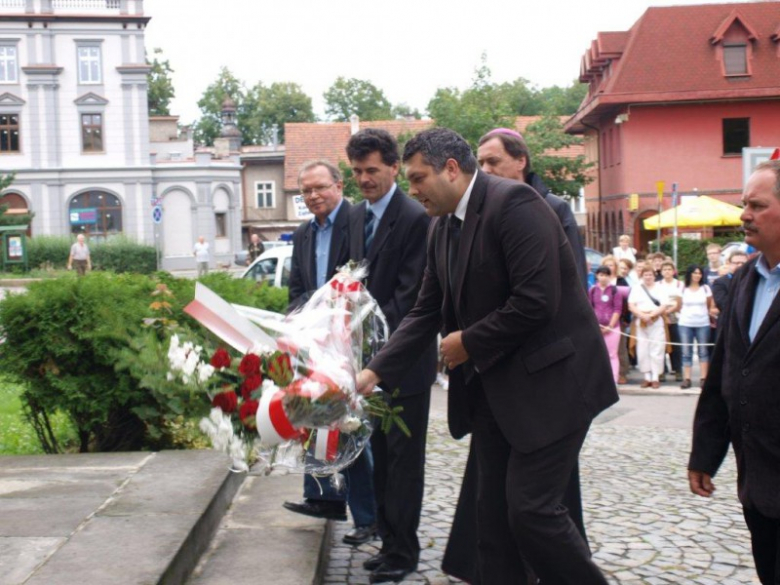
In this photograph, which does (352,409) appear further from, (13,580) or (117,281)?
(117,281)

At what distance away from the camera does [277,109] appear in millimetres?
103875

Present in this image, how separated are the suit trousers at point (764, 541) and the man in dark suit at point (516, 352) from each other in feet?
2.01

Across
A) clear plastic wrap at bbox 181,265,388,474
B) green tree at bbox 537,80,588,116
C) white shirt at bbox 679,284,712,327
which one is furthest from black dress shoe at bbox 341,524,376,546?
green tree at bbox 537,80,588,116

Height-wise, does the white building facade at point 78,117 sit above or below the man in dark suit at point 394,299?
above

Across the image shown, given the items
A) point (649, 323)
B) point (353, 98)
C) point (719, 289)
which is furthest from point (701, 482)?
point (353, 98)

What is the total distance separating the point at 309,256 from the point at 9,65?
194ft

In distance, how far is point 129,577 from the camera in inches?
175

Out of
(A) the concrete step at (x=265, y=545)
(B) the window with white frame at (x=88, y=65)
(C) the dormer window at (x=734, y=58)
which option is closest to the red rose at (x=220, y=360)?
(A) the concrete step at (x=265, y=545)

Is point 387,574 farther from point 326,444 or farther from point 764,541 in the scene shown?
point 764,541

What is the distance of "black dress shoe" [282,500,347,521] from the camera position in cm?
604

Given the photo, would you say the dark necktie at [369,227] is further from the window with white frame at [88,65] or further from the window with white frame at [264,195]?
the window with white frame at [264,195]

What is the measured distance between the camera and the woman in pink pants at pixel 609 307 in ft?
53.1

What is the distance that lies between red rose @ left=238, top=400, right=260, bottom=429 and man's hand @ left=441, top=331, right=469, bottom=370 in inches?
30.4

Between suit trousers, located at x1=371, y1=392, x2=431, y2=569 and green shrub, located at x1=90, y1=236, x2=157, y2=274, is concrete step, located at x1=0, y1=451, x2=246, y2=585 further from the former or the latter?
green shrub, located at x1=90, y1=236, x2=157, y2=274
